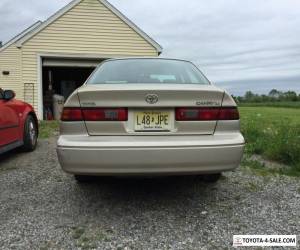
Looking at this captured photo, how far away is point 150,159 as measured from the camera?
3.73m

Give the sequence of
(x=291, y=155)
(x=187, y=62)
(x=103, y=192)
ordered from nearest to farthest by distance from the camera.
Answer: (x=103, y=192)
(x=187, y=62)
(x=291, y=155)

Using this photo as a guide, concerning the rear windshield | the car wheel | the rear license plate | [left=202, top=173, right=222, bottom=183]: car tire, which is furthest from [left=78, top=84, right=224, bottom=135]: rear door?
the car wheel

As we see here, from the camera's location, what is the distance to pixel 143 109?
3854mm

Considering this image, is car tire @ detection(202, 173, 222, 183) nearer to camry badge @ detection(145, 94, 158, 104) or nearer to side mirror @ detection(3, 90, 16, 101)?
camry badge @ detection(145, 94, 158, 104)

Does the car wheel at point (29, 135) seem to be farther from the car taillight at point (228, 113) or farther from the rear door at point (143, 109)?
the car taillight at point (228, 113)

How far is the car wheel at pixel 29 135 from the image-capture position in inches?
295

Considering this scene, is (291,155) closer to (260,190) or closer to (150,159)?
(260,190)

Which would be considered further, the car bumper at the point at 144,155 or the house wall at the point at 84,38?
the house wall at the point at 84,38

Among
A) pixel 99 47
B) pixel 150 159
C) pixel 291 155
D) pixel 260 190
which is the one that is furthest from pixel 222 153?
pixel 99 47

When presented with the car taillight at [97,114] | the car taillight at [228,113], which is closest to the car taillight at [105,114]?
the car taillight at [97,114]

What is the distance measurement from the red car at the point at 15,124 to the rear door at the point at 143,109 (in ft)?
9.55

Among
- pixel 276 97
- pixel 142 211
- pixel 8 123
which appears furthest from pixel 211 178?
pixel 276 97

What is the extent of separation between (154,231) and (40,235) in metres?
0.95

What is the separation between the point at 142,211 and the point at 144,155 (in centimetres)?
75
